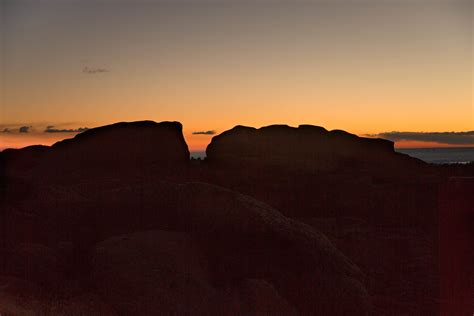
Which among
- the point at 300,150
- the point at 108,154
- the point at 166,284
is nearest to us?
the point at 166,284

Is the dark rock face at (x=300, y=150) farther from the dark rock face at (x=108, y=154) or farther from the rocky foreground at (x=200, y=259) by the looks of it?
the rocky foreground at (x=200, y=259)

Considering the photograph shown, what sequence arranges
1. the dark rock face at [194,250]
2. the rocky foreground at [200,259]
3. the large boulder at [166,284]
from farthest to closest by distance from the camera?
the dark rock face at [194,250] < the large boulder at [166,284] < the rocky foreground at [200,259]

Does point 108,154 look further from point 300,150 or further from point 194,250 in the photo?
point 194,250

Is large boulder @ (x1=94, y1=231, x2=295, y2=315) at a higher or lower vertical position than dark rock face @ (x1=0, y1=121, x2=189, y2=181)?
lower

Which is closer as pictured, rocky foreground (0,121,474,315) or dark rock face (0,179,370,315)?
rocky foreground (0,121,474,315)

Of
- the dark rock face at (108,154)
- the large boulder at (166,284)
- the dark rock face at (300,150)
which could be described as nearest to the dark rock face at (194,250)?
the large boulder at (166,284)

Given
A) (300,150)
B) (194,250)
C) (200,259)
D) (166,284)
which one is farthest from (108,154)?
(166,284)

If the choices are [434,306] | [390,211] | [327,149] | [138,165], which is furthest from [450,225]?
[327,149]

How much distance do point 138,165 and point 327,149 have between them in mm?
14766

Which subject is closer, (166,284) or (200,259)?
(166,284)

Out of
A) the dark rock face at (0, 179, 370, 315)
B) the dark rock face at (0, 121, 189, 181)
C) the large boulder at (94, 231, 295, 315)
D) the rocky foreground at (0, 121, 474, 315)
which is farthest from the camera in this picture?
the dark rock face at (0, 121, 189, 181)

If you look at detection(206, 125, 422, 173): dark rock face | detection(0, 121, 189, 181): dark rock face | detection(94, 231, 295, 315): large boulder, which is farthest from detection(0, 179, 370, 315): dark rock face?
detection(206, 125, 422, 173): dark rock face

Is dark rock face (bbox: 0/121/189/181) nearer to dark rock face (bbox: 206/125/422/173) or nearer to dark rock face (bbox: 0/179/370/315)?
dark rock face (bbox: 206/125/422/173)

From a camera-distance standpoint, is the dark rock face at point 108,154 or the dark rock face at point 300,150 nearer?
the dark rock face at point 108,154
